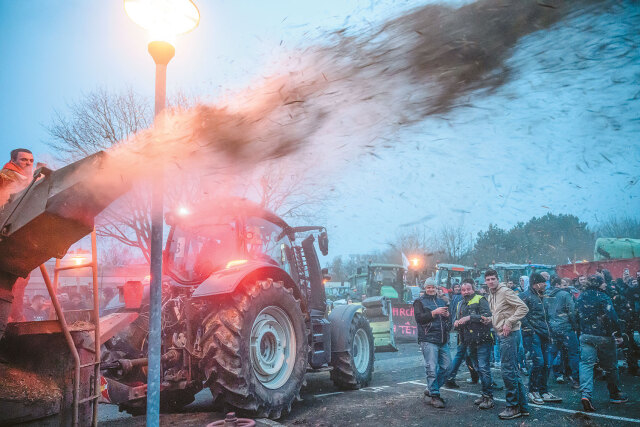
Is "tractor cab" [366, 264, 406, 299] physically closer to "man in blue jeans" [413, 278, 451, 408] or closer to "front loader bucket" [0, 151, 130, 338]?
"man in blue jeans" [413, 278, 451, 408]

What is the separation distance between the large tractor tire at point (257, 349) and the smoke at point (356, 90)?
1.88 meters

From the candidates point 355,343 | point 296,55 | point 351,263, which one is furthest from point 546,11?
point 351,263

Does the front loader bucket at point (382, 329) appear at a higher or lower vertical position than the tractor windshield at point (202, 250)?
lower

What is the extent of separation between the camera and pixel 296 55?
14.5ft

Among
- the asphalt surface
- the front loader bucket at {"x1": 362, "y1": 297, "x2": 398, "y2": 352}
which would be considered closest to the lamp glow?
the asphalt surface

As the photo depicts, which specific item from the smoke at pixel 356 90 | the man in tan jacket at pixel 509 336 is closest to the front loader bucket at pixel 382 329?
the man in tan jacket at pixel 509 336

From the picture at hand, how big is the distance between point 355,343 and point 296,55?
6228 millimetres

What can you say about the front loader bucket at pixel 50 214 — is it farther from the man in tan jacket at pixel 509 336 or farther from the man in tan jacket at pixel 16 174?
the man in tan jacket at pixel 509 336

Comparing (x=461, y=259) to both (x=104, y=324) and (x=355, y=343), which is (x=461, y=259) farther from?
(x=104, y=324)

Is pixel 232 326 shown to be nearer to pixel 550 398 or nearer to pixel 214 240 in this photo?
pixel 214 240

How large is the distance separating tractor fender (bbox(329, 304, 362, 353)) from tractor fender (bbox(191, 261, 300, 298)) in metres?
2.17

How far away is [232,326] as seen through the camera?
5156mm

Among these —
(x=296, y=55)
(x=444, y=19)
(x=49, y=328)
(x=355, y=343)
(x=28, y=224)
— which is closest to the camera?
(x=28, y=224)

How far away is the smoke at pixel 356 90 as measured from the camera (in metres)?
3.50
